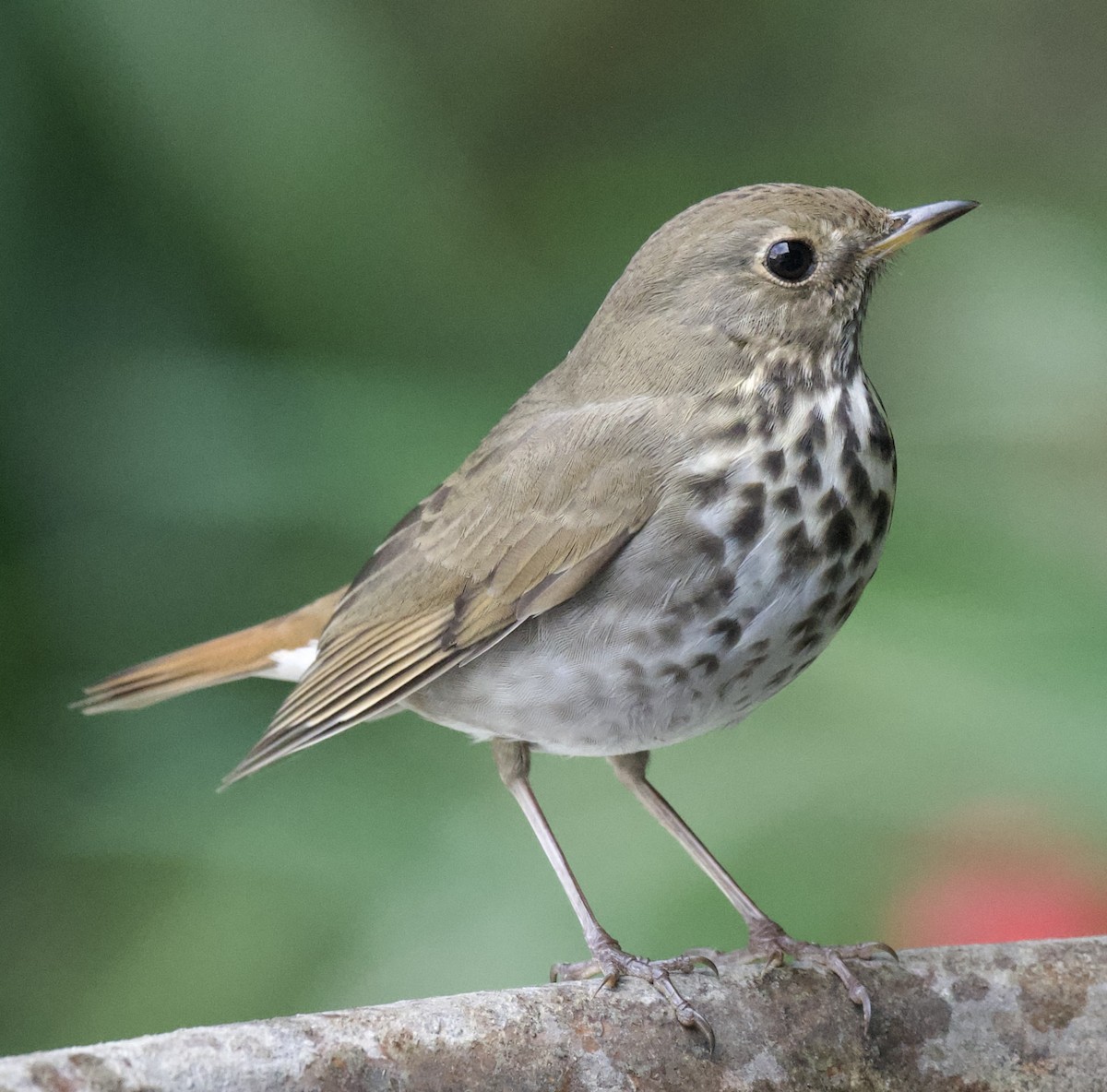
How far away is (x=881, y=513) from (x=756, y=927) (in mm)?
541

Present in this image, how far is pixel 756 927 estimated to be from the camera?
2045 millimetres

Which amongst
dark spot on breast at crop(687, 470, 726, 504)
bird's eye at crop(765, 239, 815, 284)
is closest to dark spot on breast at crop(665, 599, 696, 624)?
dark spot on breast at crop(687, 470, 726, 504)

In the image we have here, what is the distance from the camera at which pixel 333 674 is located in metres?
2.05

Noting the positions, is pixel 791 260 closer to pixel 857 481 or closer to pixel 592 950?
pixel 857 481

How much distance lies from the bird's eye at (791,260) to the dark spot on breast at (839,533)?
0.26 metres

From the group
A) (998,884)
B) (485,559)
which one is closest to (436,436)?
(485,559)

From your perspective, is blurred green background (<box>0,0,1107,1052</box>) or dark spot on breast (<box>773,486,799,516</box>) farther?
blurred green background (<box>0,0,1107,1052</box>)

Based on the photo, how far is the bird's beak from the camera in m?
1.82

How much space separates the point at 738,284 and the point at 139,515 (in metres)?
1.48

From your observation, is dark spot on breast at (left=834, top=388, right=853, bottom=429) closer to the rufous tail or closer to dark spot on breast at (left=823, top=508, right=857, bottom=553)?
dark spot on breast at (left=823, top=508, right=857, bottom=553)

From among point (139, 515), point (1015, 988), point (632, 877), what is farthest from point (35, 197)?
point (1015, 988)

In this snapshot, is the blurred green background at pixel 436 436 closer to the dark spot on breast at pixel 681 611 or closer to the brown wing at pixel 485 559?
the brown wing at pixel 485 559

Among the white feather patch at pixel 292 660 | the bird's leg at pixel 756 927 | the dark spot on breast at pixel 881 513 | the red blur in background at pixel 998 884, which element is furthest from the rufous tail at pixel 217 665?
the red blur in background at pixel 998 884

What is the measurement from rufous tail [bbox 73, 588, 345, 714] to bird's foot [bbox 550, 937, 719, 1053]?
1.89 feet
